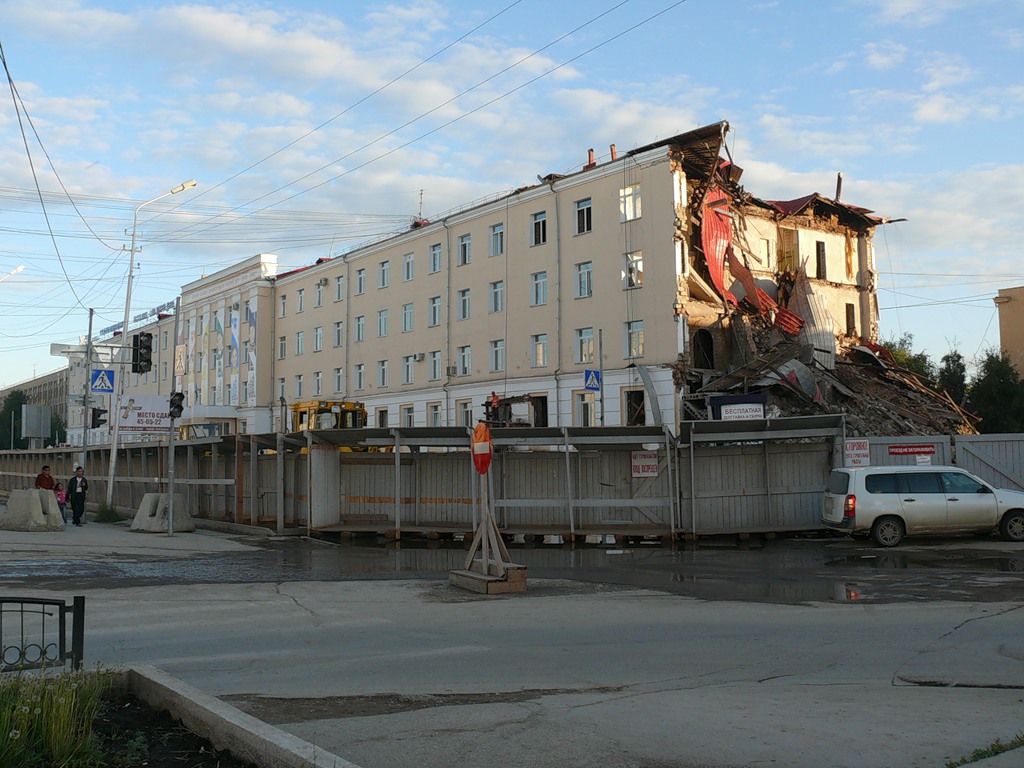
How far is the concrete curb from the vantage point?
16.1 feet

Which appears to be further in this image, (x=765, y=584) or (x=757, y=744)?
(x=765, y=584)

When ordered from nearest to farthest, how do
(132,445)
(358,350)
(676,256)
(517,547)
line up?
(517,547) → (132,445) → (676,256) → (358,350)

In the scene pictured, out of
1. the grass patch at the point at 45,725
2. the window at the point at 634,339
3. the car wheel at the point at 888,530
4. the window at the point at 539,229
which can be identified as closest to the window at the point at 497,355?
the window at the point at 539,229

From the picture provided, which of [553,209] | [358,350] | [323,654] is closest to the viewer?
[323,654]

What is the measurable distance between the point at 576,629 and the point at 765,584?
5.38 metres

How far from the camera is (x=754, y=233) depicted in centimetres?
4562

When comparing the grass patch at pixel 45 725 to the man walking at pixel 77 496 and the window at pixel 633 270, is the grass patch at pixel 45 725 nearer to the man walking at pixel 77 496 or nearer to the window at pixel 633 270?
the man walking at pixel 77 496

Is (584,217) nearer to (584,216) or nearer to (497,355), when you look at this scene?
(584,216)

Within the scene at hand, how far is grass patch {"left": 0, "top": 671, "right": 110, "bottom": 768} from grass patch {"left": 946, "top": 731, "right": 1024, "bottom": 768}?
4.69 meters

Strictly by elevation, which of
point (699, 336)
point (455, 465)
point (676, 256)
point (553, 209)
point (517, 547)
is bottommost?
point (517, 547)

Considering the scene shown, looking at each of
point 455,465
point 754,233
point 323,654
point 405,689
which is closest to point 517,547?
point 455,465

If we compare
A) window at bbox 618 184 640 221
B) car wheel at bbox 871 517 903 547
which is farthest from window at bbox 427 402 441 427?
car wheel at bbox 871 517 903 547

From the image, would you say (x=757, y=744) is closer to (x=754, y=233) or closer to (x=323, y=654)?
(x=323, y=654)

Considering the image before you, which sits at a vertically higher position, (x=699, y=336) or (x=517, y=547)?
(x=699, y=336)
